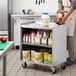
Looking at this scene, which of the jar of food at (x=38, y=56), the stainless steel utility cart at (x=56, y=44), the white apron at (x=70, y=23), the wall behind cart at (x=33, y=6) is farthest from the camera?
the wall behind cart at (x=33, y=6)

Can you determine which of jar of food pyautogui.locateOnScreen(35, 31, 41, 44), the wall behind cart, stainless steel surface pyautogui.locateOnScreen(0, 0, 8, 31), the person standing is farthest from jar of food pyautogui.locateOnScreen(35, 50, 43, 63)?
the wall behind cart

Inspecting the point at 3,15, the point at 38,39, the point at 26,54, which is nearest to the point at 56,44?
the point at 38,39

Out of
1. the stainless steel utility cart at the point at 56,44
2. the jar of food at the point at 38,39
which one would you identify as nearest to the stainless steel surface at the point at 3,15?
the stainless steel utility cart at the point at 56,44

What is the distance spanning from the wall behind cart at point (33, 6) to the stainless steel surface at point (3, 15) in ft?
1.84

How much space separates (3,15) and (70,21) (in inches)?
80.5

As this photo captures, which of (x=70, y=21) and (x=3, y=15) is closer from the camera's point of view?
(x=70, y=21)

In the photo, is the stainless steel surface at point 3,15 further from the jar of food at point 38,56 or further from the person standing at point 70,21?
the jar of food at point 38,56

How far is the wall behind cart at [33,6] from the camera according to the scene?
5895 mm

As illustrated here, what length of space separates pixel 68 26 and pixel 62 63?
2.36ft

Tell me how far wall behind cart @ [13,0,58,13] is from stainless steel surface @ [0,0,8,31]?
562 millimetres

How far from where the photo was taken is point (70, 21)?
4.11 meters

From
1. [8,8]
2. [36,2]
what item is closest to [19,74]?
[8,8]

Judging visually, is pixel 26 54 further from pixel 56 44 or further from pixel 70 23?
pixel 70 23

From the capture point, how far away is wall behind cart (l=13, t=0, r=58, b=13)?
5.89 metres
